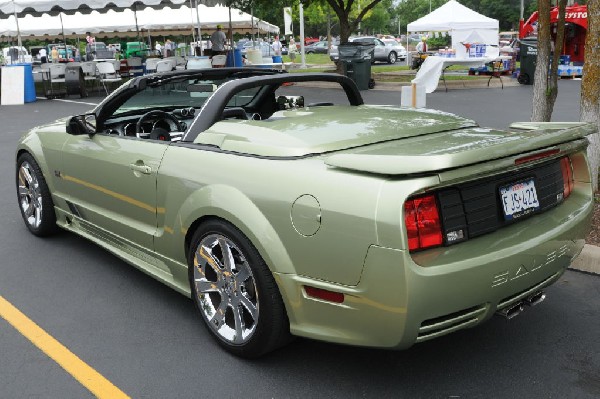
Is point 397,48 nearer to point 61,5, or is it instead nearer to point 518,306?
Answer: point 61,5

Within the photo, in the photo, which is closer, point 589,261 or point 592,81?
point 589,261

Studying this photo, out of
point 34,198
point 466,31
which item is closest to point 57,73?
point 466,31

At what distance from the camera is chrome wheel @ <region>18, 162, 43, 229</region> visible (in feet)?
17.7

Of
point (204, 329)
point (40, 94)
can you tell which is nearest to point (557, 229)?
point (204, 329)

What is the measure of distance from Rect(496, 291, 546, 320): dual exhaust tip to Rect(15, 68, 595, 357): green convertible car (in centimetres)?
1

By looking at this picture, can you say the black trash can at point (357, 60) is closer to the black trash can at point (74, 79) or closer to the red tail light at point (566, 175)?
the black trash can at point (74, 79)

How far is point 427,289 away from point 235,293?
3.73 feet

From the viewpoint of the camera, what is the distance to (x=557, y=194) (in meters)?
3.35

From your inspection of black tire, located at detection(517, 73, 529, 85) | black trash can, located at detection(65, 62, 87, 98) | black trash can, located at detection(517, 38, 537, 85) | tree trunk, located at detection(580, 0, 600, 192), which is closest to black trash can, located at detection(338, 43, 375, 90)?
black trash can, located at detection(517, 38, 537, 85)

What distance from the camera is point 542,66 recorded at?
659cm

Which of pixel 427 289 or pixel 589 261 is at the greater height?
pixel 427 289

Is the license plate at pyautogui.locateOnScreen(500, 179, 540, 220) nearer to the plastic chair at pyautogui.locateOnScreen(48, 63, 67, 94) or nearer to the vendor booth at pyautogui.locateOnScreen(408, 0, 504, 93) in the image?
the vendor booth at pyautogui.locateOnScreen(408, 0, 504, 93)

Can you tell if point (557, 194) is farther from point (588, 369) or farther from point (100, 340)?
point (100, 340)

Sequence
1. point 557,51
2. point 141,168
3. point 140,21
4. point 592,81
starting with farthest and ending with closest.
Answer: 1. point 140,21
2. point 557,51
3. point 592,81
4. point 141,168
